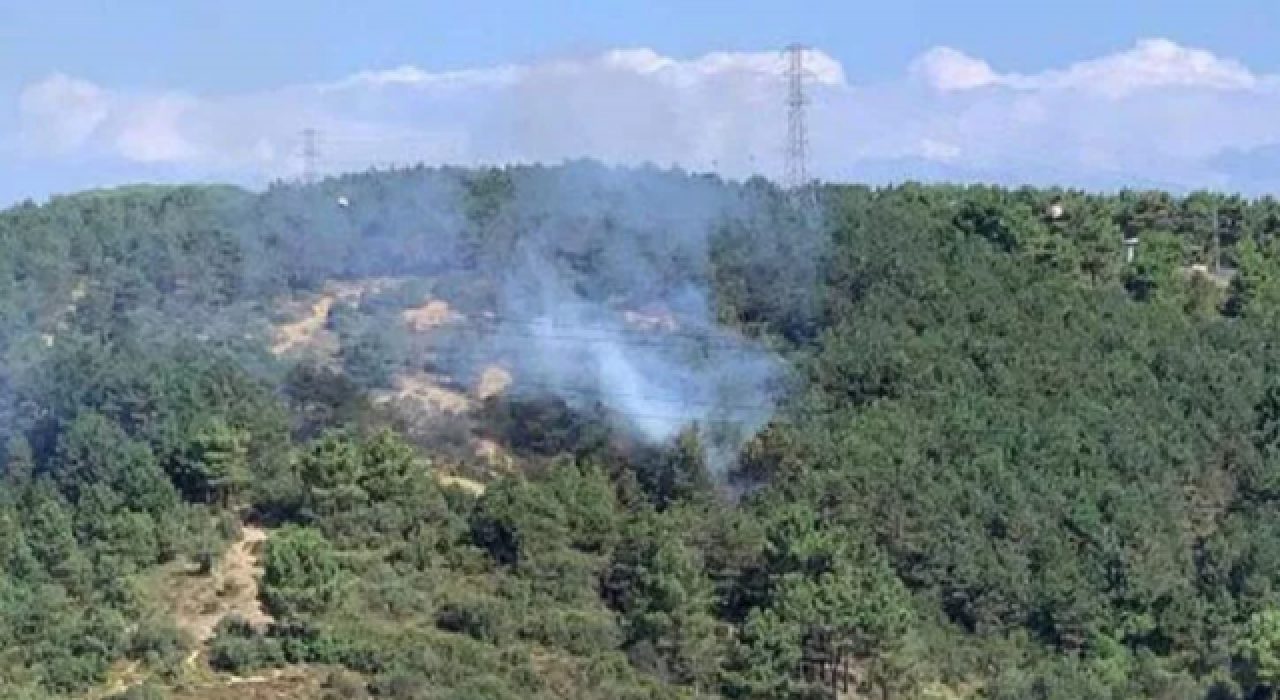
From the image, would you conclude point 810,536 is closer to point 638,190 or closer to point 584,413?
point 584,413

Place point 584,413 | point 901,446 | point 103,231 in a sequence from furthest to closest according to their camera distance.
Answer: point 103,231
point 584,413
point 901,446

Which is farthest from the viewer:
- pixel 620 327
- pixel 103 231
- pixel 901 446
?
pixel 103 231

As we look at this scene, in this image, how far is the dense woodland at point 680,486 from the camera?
32625 mm

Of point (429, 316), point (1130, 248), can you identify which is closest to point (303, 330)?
point (429, 316)

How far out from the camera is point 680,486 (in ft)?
131

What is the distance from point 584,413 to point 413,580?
28.6 feet

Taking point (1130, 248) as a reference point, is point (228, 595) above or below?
below

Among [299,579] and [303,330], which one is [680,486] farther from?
[303,330]

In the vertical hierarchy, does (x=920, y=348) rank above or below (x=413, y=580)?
above

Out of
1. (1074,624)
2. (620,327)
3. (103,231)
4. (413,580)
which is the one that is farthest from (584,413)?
(103,231)

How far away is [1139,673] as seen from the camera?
114ft

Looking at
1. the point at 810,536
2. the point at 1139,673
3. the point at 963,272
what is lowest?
the point at 1139,673

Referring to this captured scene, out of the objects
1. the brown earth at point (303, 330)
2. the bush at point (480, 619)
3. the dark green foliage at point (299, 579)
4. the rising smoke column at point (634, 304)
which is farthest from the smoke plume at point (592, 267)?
the dark green foliage at point (299, 579)

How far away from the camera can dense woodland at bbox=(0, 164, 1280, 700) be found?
32625 mm
